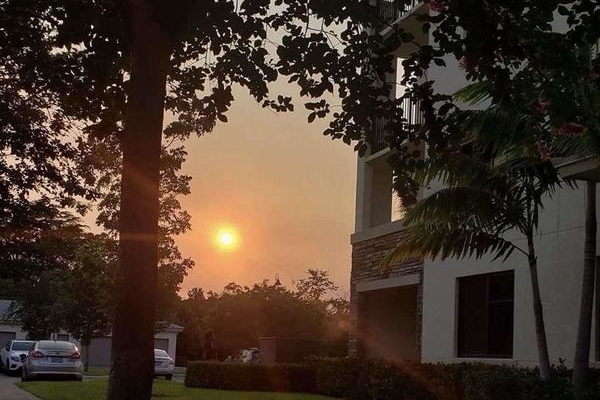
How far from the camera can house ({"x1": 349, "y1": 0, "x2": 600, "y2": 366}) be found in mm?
14094

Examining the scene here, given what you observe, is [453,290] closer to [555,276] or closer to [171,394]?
[555,276]

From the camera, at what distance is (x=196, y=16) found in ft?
23.9

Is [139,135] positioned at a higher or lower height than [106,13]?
lower

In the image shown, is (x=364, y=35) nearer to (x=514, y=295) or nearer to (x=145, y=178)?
(x=145, y=178)

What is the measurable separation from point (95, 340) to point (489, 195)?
1733 inches

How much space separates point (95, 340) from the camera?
53.3m

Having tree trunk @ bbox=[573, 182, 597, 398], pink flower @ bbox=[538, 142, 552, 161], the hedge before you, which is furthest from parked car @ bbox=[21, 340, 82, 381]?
pink flower @ bbox=[538, 142, 552, 161]

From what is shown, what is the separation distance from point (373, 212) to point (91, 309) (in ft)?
65.5

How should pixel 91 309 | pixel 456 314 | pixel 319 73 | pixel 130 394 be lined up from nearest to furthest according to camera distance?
pixel 130 394 → pixel 319 73 → pixel 456 314 → pixel 91 309

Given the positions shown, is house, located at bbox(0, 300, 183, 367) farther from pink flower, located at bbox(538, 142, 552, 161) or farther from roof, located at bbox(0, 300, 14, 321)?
pink flower, located at bbox(538, 142, 552, 161)

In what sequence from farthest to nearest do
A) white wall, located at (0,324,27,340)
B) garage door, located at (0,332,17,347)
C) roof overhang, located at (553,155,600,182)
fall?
garage door, located at (0,332,17,347), white wall, located at (0,324,27,340), roof overhang, located at (553,155,600,182)

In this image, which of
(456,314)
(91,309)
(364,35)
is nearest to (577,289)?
(456,314)

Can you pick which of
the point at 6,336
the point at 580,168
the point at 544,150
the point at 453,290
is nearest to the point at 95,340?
the point at 6,336

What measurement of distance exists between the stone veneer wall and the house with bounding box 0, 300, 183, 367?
3211cm
